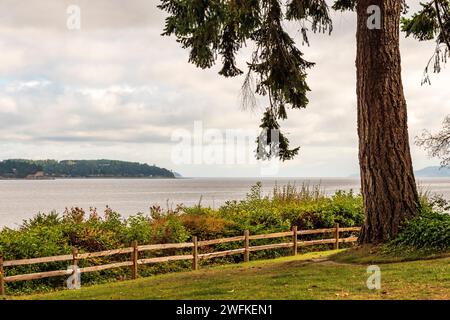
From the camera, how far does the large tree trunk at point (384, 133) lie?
15.8 metres

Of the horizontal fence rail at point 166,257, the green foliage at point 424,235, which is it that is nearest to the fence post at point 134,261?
the horizontal fence rail at point 166,257

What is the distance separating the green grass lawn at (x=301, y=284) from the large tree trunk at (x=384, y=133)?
6.14 feet

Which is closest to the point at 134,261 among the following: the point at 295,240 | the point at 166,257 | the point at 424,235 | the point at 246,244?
the point at 166,257

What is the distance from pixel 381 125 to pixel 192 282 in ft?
21.7

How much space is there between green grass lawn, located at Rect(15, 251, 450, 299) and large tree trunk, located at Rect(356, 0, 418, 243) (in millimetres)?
1873

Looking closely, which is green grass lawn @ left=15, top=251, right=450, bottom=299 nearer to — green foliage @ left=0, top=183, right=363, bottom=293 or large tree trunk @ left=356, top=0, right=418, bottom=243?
large tree trunk @ left=356, top=0, right=418, bottom=243

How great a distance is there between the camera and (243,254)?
20.5 meters

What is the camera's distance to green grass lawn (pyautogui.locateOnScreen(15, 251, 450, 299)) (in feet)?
34.1

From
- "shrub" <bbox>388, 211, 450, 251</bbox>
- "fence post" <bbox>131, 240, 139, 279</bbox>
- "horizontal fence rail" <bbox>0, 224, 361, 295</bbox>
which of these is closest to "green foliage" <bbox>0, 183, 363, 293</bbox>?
"horizontal fence rail" <bbox>0, 224, 361, 295</bbox>

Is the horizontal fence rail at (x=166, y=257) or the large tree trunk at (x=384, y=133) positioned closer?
the horizontal fence rail at (x=166, y=257)

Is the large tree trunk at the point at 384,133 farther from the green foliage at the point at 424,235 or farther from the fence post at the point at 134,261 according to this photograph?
the fence post at the point at 134,261

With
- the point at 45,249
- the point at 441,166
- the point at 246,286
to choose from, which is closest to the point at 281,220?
the point at 441,166

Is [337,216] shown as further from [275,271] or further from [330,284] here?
[330,284]

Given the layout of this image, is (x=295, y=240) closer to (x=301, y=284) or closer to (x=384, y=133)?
(x=384, y=133)
